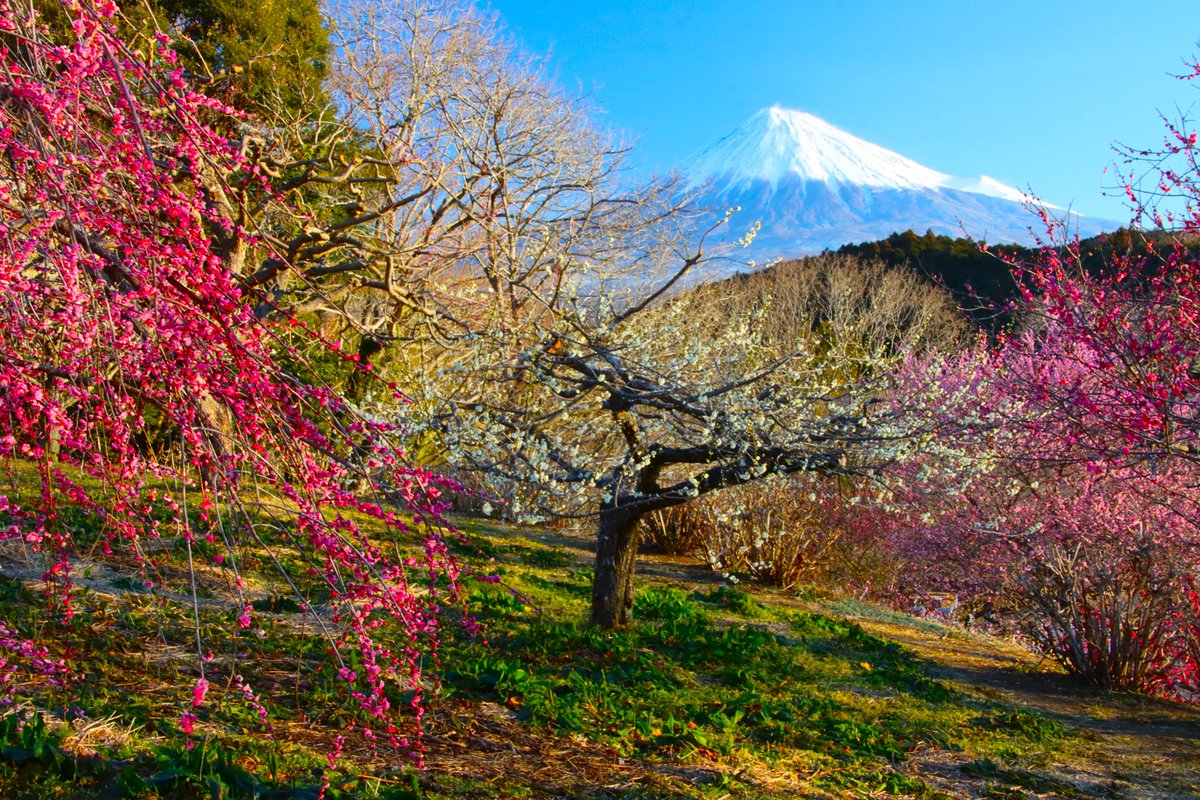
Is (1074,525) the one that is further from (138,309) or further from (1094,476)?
(138,309)

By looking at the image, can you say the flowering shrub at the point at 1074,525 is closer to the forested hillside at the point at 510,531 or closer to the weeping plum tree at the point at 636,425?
the forested hillside at the point at 510,531

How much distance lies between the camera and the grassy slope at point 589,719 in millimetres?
2740

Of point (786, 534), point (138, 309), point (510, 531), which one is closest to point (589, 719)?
point (138, 309)

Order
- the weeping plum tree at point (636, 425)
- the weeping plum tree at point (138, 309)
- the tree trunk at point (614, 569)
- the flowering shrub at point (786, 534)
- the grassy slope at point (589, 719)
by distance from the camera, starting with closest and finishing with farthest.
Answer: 1. the weeping plum tree at point (138, 309)
2. the grassy slope at point (589, 719)
3. the weeping plum tree at point (636, 425)
4. the tree trunk at point (614, 569)
5. the flowering shrub at point (786, 534)

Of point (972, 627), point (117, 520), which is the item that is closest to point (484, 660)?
point (117, 520)

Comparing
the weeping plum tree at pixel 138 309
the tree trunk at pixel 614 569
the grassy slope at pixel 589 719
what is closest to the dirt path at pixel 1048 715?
the grassy slope at pixel 589 719

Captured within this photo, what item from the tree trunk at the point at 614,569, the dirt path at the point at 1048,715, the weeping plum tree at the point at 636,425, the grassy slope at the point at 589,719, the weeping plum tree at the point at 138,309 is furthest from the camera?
the tree trunk at the point at 614,569

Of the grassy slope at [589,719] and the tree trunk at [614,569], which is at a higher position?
the tree trunk at [614,569]

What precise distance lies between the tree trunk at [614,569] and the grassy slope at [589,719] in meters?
0.28

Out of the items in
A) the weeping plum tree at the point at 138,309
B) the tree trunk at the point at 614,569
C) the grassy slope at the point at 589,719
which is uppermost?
the weeping plum tree at the point at 138,309

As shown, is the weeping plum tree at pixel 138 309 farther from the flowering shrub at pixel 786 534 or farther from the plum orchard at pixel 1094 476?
the flowering shrub at pixel 786 534

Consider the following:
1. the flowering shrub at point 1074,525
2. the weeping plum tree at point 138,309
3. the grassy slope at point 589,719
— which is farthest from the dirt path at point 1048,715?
the weeping plum tree at point 138,309

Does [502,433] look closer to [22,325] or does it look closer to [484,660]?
[484,660]

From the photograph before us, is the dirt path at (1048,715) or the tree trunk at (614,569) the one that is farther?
the tree trunk at (614,569)
